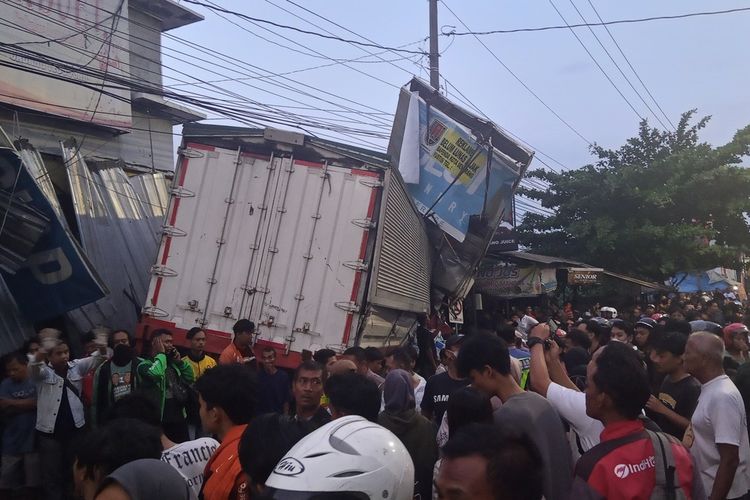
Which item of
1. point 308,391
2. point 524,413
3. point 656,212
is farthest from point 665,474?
point 656,212

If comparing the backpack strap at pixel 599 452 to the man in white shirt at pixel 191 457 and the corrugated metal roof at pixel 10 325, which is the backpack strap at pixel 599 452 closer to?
the man in white shirt at pixel 191 457

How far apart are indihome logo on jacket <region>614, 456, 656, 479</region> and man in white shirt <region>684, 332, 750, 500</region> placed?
1.38m

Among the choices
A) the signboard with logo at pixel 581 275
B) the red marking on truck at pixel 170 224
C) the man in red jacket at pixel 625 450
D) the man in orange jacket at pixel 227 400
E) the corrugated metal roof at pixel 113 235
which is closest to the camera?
the man in red jacket at pixel 625 450

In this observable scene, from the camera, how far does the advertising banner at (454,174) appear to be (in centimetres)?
1280

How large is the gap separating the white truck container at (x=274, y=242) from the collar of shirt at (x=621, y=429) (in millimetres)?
5440

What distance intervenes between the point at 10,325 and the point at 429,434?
6.66 metres

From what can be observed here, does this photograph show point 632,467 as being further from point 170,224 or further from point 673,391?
point 170,224

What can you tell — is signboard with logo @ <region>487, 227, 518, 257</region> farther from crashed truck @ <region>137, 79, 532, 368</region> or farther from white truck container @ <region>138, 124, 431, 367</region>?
white truck container @ <region>138, 124, 431, 367</region>

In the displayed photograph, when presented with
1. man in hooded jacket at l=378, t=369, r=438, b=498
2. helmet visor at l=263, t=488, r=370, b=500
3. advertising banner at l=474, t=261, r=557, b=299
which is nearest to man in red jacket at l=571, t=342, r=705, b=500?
helmet visor at l=263, t=488, r=370, b=500

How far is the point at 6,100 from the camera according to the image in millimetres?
14812

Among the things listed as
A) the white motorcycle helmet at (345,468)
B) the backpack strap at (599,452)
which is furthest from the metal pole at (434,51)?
the white motorcycle helmet at (345,468)

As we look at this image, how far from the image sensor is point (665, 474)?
2.54m

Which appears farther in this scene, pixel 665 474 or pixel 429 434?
pixel 429 434

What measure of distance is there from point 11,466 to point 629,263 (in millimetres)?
20503
